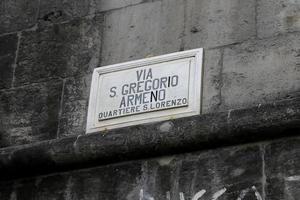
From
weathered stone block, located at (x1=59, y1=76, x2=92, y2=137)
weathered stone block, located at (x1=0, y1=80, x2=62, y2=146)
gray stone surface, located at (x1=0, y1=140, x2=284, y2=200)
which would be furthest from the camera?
weathered stone block, located at (x1=0, y1=80, x2=62, y2=146)

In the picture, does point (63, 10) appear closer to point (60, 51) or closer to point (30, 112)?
point (60, 51)

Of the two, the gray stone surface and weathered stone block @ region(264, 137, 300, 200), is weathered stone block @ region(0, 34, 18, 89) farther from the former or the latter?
weathered stone block @ region(264, 137, 300, 200)

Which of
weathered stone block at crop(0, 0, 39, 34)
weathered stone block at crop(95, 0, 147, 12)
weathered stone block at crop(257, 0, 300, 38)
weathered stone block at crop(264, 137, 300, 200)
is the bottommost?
weathered stone block at crop(264, 137, 300, 200)

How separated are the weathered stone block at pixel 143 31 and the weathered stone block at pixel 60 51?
90mm

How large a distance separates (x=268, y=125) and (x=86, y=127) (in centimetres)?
121

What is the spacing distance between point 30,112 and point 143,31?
0.88 meters

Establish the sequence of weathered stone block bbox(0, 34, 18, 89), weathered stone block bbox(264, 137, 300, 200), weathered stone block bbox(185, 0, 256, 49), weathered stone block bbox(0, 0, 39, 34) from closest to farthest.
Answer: weathered stone block bbox(264, 137, 300, 200) < weathered stone block bbox(185, 0, 256, 49) < weathered stone block bbox(0, 34, 18, 89) < weathered stone block bbox(0, 0, 39, 34)

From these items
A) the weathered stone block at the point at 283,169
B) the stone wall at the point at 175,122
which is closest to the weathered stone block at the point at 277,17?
the stone wall at the point at 175,122

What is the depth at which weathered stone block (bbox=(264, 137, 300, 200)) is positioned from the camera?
16.6ft

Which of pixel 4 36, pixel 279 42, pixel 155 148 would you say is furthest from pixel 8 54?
pixel 279 42

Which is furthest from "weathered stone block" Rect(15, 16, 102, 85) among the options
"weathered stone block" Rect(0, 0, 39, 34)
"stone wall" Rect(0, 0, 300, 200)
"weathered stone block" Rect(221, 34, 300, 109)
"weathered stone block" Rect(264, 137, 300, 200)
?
"weathered stone block" Rect(264, 137, 300, 200)

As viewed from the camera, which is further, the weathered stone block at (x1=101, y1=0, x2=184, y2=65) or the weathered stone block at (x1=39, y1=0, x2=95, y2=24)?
the weathered stone block at (x1=39, y1=0, x2=95, y2=24)

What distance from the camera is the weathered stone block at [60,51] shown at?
20.2 ft

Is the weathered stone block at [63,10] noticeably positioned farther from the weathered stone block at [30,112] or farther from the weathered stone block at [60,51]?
the weathered stone block at [30,112]
